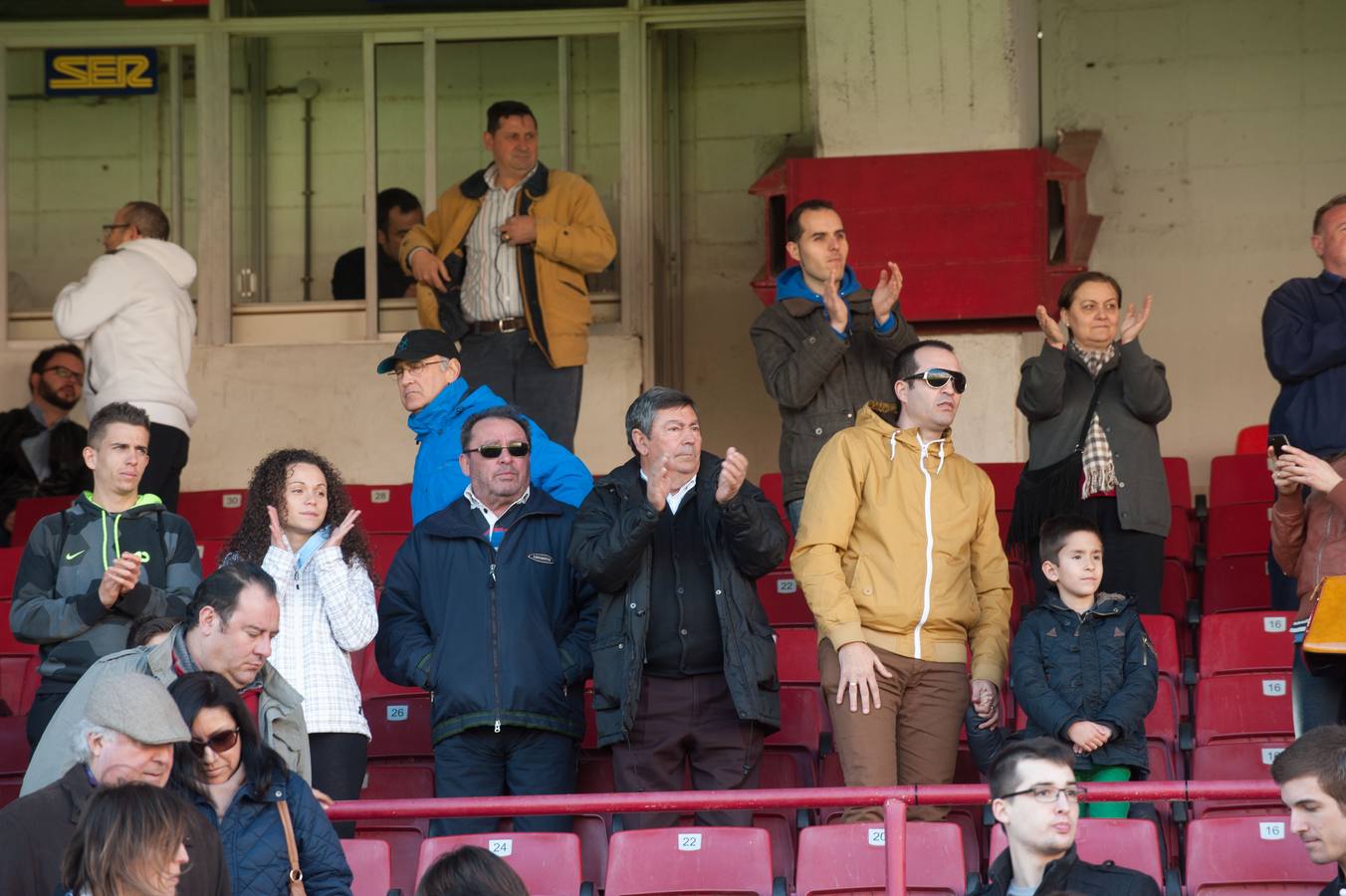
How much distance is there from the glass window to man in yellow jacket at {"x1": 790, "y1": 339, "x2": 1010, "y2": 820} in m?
6.75

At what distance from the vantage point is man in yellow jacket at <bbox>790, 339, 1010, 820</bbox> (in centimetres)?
565

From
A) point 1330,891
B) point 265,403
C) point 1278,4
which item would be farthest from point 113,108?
point 1330,891

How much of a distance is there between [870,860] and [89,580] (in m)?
2.43

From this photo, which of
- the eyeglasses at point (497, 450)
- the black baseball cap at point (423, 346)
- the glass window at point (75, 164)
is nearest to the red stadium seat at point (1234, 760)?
the eyeglasses at point (497, 450)

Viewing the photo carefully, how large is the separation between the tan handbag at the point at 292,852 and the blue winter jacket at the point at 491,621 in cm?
106

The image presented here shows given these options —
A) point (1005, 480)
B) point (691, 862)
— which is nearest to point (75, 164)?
point (1005, 480)

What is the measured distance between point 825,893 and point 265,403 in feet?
20.4

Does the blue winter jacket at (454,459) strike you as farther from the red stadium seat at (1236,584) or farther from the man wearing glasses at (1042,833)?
the red stadium seat at (1236,584)

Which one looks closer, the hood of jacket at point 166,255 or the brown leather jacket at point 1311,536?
the brown leather jacket at point 1311,536

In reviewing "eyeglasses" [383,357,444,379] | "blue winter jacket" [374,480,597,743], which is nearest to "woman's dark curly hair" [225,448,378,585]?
"blue winter jacket" [374,480,597,743]

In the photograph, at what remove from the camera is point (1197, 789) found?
16.3ft

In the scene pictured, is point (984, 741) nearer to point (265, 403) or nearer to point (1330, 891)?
point (1330, 891)

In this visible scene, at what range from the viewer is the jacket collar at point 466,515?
19.5 ft

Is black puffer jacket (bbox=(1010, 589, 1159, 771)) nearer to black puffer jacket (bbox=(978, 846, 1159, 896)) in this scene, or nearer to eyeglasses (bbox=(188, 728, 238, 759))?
black puffer jacket (bbox=(978, 846, 1159, 896))
